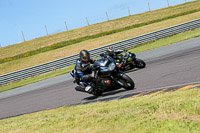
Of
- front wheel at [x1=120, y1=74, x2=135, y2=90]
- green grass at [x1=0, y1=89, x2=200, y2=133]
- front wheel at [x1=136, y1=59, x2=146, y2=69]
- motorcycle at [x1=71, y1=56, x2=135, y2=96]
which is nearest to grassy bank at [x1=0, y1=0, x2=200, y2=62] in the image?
front wheel at [x1=136, y1=59, x2=146, y2=69]

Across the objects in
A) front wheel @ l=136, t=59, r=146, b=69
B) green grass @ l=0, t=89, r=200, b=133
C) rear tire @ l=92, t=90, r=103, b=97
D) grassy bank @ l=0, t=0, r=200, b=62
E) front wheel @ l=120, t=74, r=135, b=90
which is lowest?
grassy bank @ l=0, t=0, r=200, b=62

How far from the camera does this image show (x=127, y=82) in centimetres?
967

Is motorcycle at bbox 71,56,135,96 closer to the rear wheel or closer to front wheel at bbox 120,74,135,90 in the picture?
front wheel at bbox 120,74,135,90

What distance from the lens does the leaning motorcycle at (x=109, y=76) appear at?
9.50 m

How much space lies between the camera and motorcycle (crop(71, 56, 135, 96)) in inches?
374

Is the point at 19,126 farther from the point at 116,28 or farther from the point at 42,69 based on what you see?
the point at 116,28

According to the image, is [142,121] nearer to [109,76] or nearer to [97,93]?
[109,76]

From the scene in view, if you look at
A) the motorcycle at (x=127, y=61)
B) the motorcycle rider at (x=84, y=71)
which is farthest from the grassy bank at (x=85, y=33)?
the motorcycle rider at (x=84, y=71)

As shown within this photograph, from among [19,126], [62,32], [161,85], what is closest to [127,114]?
[19,126]

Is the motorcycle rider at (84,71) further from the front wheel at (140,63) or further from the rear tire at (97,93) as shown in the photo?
the front wheel at (140,63)

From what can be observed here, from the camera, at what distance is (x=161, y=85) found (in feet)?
30.1

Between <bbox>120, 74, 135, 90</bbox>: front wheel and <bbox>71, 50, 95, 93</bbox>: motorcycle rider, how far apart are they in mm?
1021

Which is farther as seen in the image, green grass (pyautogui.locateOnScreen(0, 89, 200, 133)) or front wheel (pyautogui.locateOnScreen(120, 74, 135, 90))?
front wheel (pyautogui.locateOnScreen(120, 74, 135, 90))

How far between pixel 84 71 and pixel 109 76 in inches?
38.8
